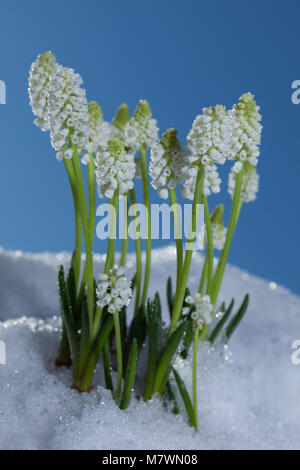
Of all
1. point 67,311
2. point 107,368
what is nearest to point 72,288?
point 67,311

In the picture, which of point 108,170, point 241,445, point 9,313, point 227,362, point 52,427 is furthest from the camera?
point 9,313

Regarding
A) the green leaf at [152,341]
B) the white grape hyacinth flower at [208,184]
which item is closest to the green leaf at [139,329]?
the green leaf at [152,341]

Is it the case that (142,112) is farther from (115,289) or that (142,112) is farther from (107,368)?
(107,368)

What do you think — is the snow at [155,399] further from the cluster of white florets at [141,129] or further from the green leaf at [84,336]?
the cluster of white florets at [141,129]
